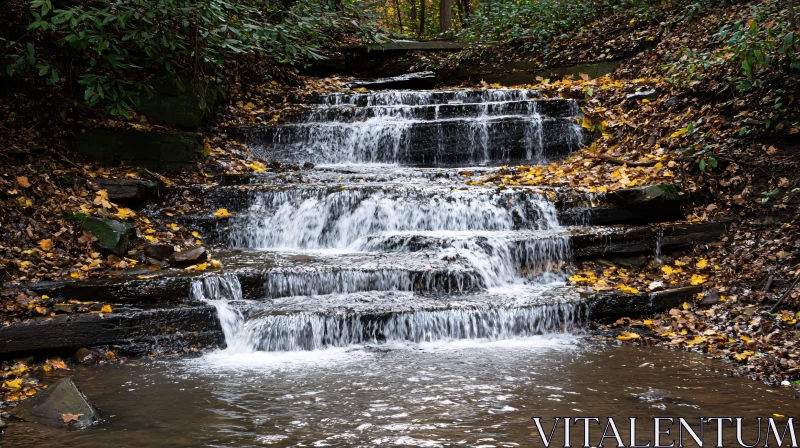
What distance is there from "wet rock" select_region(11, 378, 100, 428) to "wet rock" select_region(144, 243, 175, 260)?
2.84 metres

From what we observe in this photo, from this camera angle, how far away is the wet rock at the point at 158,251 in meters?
6.80

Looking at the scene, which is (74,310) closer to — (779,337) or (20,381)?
(20,381)

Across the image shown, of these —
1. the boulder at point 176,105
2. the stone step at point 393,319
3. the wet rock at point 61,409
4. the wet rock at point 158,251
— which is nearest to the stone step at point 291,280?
the stone step at point 393,319

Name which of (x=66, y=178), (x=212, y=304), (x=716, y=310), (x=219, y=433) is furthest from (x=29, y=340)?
(x=716, y=310)

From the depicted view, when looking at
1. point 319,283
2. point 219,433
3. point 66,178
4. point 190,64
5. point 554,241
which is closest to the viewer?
point 219,433

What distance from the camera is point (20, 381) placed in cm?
462

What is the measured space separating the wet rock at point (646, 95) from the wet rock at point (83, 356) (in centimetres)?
847

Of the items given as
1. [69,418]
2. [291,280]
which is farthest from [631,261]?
[69,418]

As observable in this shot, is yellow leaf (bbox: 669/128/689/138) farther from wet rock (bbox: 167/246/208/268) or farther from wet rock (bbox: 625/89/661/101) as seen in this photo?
wet rock (bbox: 167/246/208/268)

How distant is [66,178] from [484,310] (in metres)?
4.97

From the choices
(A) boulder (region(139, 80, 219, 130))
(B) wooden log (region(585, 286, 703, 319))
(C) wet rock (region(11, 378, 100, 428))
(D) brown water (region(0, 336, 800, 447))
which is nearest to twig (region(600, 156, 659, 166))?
(B) wooden log (region(585, 286, 703, 319))

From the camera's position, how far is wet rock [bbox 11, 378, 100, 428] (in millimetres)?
3836

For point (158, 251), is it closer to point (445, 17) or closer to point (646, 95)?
point (646, 95)

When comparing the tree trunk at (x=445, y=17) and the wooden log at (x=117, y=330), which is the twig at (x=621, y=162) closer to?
the wooden log at (x=117, y=330)
